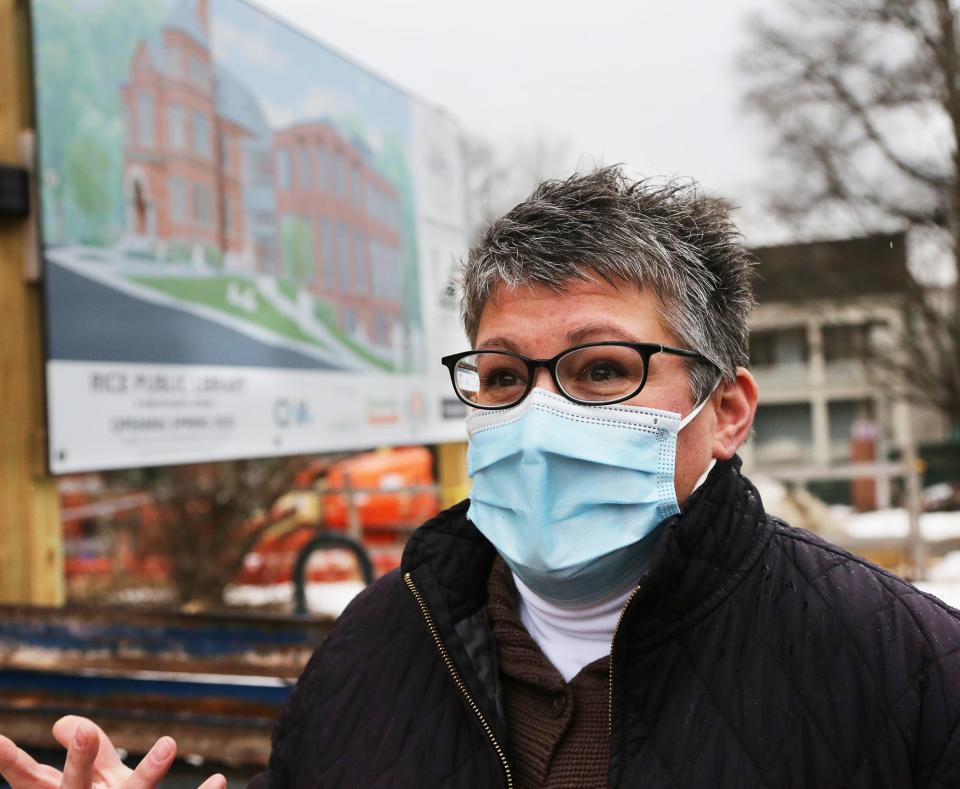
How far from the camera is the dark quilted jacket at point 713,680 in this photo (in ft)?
4.26

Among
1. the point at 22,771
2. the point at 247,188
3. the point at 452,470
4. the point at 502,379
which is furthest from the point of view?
the point at 452,470

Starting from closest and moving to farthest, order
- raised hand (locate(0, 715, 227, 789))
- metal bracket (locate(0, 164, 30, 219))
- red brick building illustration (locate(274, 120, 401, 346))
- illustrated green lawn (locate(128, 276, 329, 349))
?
raised hand (locate(0, 715, 227, 789)) < metal bracket (locate(0, 164, 30, 219)) < illustrated green lawn (locate(128, 276, 329, 349)) < red brick building illustration (locate(274, 120, 401, 346))

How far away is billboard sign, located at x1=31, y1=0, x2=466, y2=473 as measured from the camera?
10.6ft

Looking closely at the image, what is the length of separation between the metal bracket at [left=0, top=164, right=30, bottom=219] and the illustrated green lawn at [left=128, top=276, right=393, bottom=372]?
1.49 feet

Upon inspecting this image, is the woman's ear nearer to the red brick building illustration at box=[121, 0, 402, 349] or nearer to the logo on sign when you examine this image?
the red brick building illustration at box=[121, 0, 402, 349]

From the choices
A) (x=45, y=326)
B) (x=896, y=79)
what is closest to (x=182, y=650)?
(x=45, y=326)

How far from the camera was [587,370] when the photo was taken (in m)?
1.57

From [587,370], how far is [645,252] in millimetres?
226

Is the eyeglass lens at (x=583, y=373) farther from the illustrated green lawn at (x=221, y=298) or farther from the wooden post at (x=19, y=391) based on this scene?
the illustrated green lawn at (x=221, y=298)

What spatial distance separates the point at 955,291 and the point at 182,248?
1562 centimetres

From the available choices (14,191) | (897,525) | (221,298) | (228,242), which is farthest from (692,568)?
(897,525)

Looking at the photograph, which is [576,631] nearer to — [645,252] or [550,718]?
[550,718]

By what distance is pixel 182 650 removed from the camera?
3.12m

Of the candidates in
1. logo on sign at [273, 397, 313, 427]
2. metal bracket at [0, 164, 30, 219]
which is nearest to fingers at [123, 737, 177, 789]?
metal bracket at [0, 164, 30, 219]
